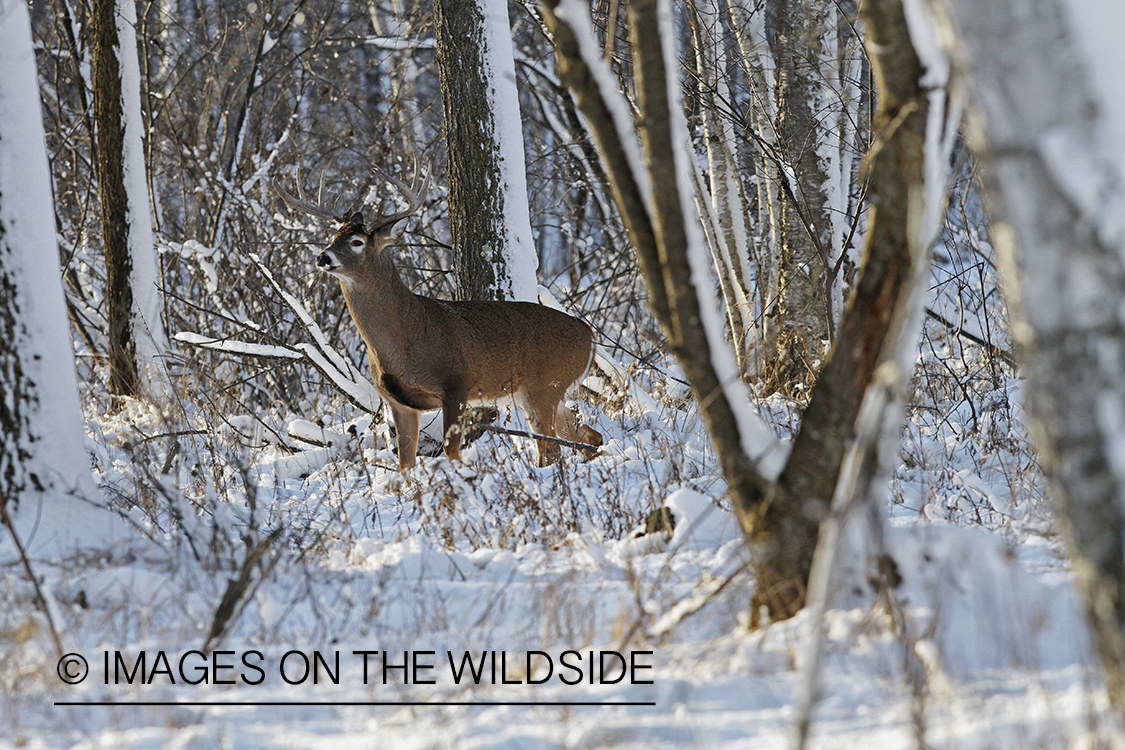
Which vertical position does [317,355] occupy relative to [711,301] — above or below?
above

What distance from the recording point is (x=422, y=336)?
273 inches

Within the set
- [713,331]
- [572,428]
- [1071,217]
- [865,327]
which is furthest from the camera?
[572,428]

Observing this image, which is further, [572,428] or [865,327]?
[572,428]

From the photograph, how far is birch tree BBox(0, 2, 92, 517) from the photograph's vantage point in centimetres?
407

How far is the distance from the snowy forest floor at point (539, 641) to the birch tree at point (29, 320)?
0.21 m

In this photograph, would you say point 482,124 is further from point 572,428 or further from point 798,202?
point 798,202

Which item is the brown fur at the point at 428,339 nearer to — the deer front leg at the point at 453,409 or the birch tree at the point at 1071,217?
the deer front leg at the point at 453,409

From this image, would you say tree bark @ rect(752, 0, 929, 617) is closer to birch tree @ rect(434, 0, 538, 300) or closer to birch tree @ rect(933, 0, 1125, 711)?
birch tree @ rect(933, 0, 1125, 711)

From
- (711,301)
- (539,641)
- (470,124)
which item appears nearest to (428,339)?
(470,124)

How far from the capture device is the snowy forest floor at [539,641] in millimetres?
2299

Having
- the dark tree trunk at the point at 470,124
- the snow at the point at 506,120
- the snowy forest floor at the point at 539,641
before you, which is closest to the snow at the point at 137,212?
the dark tree trunk at the point at 470,124

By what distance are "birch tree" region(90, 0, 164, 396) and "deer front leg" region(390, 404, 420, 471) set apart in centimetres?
433

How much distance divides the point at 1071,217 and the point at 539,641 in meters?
1.81

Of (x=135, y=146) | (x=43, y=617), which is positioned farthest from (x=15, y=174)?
(x=135, y=146)
